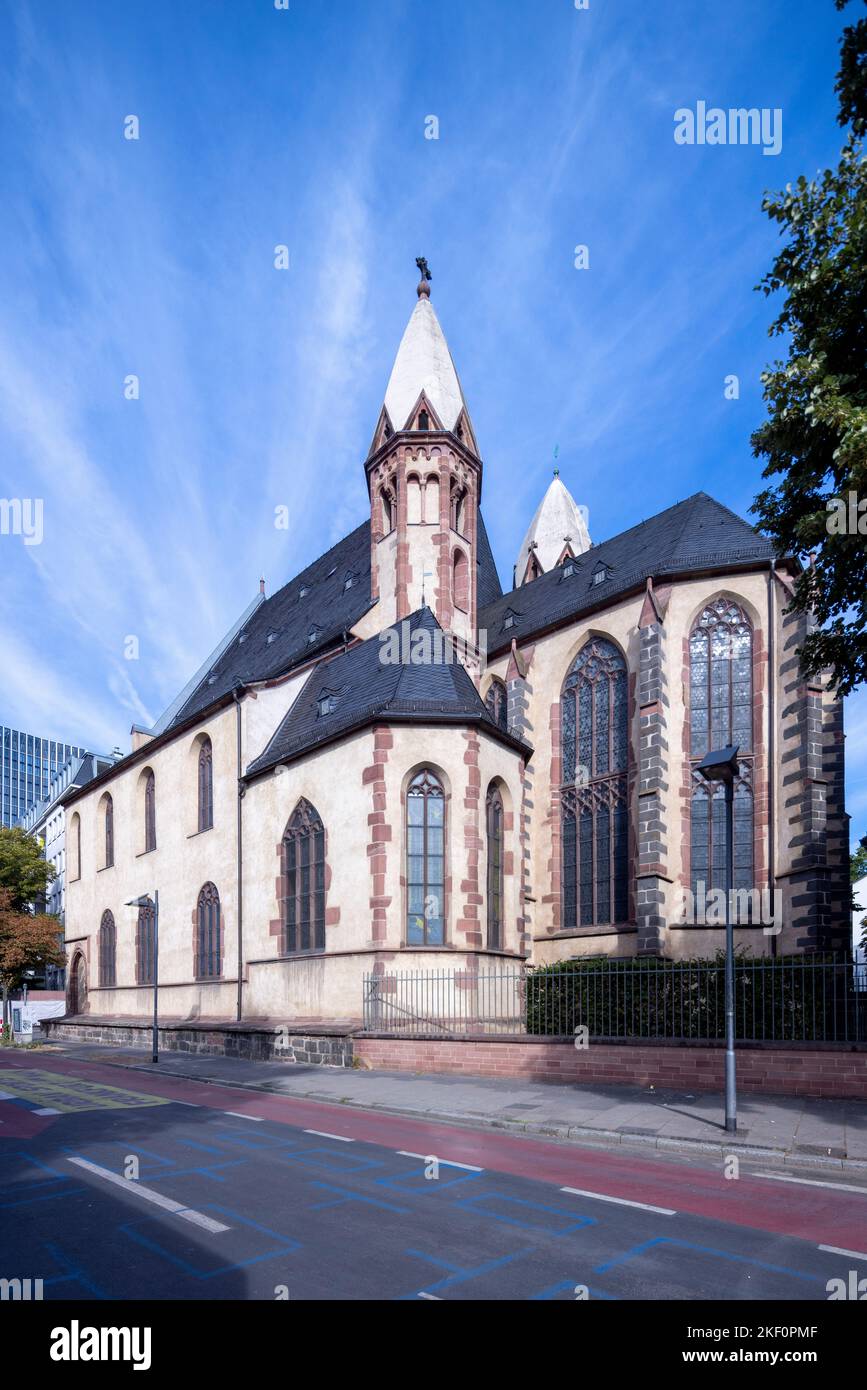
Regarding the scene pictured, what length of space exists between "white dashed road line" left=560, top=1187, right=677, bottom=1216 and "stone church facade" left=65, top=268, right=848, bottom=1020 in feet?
40.5

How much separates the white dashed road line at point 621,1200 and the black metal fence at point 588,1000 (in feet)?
26.6

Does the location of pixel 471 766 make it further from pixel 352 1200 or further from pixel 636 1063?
pixel 352 1200

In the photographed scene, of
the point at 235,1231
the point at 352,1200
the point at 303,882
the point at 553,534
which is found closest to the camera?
the point at 235,1231

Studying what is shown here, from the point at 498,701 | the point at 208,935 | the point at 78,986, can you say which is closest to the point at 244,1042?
the point at 208,935

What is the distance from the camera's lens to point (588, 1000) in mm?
18141

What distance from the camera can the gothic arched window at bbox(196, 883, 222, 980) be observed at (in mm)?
27812

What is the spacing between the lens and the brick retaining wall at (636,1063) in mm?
12234

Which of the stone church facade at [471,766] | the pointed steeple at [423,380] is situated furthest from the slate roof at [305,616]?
the pointed steeple at [423,380]

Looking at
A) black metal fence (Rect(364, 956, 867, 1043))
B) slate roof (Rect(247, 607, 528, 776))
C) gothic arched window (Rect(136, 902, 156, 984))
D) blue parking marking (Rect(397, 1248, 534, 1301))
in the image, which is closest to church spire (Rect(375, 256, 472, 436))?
slate roof (Rect(247, 607, 528, 776))

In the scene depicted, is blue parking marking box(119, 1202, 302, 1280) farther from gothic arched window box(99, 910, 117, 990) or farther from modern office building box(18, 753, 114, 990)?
modern office building box(18, 753, 114, 990)

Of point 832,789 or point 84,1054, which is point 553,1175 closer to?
point 832,789

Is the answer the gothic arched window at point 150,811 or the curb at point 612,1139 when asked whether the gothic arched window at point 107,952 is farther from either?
the curb at point 612,1139

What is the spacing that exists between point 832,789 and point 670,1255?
17.5 metres

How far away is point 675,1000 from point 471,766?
22.5ft
